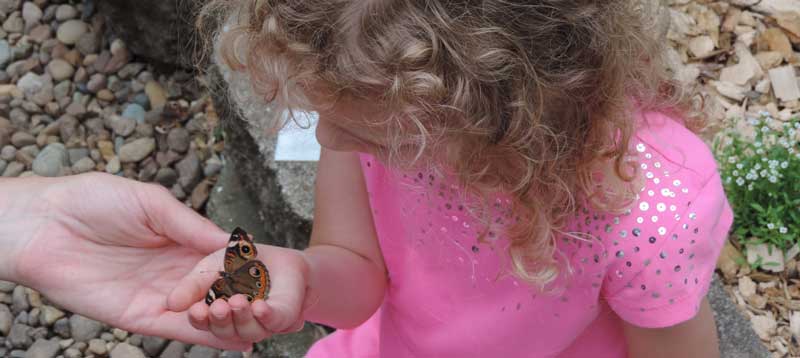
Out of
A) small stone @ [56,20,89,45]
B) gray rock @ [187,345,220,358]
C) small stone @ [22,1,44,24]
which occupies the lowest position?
gray rock @ [187,345,220,358]

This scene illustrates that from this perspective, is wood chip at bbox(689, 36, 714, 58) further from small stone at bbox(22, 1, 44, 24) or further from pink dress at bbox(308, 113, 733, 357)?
small stone at bbox(22, 1, 44, 24)

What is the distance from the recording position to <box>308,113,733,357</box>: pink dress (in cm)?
126

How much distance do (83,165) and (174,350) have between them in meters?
0.84

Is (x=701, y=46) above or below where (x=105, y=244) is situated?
below

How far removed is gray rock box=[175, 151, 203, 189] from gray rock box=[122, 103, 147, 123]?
12.1 inches

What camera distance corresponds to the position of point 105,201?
1436mm

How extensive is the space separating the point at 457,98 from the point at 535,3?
5.8 inches

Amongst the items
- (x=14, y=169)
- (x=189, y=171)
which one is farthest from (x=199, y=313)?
(x=14, y=169)

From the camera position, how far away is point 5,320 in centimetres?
270

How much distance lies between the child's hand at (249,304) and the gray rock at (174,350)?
140cm

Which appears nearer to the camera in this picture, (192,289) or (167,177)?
(192,289)

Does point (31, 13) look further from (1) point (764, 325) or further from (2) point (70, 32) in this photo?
(1) point (764, 325)

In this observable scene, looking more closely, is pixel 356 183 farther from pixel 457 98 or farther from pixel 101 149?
pixel 101 149

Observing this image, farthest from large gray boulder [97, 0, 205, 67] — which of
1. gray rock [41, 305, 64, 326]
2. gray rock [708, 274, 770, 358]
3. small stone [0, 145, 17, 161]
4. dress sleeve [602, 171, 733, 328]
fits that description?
dress sleeve [602, 171, 733, 328]
